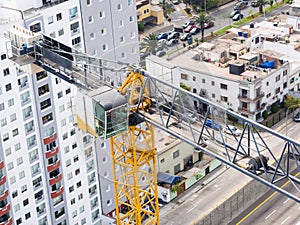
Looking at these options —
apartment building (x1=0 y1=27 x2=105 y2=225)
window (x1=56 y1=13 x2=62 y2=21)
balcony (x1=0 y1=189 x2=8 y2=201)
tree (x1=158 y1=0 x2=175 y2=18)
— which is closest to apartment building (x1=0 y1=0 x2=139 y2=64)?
window (x1=56 y1=13 x2=62 y2=21)

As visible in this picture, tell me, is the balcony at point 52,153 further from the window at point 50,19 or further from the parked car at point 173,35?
the parked car at point 173,35

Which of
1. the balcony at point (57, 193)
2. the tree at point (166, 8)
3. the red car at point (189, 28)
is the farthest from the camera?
the tree at point (166, 8)

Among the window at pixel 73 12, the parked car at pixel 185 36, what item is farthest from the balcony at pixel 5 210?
the parked car at pixel 185 36

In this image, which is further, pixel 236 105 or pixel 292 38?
→ pixel 292 38

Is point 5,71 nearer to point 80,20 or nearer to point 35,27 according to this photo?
point 35,27

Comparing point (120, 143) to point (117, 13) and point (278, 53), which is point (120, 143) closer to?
point (117, 13)

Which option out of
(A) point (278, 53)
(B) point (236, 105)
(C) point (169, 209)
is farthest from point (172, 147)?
(A) point (278, 53)
